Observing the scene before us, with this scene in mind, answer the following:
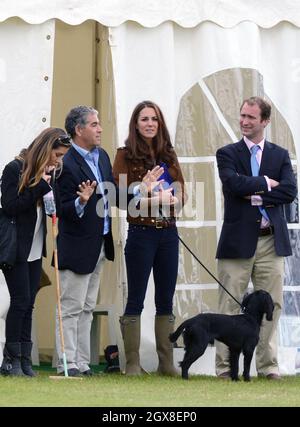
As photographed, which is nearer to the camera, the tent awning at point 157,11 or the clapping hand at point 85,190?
the clapping hand at point 85,190

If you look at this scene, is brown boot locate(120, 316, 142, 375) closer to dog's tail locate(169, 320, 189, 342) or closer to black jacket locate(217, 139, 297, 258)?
dog's tail locate(169, 320, 189, 342)

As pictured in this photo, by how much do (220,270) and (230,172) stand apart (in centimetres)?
71

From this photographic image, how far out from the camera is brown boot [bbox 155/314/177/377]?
8.76 m

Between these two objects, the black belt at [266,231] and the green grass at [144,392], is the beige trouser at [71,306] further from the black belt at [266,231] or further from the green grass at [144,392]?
the black belt at [266,231]

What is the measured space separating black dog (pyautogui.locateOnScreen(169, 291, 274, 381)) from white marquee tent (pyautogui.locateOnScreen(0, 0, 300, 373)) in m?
0.68

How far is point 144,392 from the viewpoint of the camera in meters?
7.60

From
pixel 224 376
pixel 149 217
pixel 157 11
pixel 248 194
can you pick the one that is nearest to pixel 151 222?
pixel 149 217

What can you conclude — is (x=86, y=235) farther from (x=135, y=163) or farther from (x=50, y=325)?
(x=50, y=325)

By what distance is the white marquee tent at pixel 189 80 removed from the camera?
897 centimetres

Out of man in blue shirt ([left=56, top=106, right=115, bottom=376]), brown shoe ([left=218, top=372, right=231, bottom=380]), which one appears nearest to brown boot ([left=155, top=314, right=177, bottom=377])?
brown shoe ([left=218, top=372, right=231, bottom=380])

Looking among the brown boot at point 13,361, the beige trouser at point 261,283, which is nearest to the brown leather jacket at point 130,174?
the beige trouser at point 261,283

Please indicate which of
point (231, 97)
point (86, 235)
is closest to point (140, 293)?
point (86, 235)

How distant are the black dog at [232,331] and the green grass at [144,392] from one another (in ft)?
0.53

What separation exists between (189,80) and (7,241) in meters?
2.01
